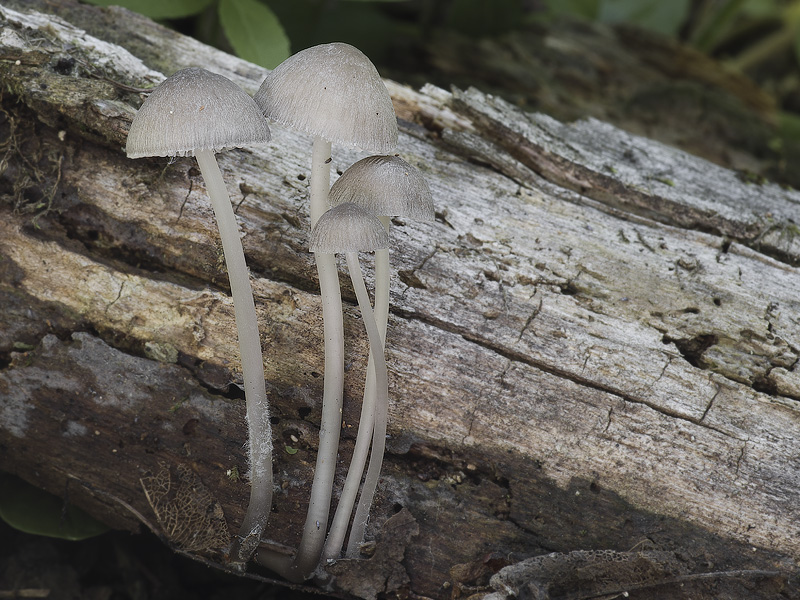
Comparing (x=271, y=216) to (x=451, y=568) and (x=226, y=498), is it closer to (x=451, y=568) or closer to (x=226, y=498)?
(x=226, y=498)

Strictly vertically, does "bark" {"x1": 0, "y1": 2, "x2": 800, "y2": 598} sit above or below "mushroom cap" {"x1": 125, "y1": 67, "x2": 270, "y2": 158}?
below

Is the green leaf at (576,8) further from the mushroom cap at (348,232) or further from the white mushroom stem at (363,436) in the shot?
the mushroom cap at (348,232)

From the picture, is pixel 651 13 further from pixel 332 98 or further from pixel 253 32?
pixel 332 98

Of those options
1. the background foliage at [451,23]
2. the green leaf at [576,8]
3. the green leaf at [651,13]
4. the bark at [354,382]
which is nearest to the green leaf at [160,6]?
the background foliage at [451,23]

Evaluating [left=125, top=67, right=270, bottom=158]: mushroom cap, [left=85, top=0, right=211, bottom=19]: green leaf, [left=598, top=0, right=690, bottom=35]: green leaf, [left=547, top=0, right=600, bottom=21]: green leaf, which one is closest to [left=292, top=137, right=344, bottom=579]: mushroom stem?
[left=125, top=67, right=270, bottom=158]: mushroom cap

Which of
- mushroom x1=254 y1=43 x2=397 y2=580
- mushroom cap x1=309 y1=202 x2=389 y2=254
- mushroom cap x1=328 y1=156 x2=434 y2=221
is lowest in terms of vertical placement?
mushroom cap x1=309 y1=202 x2=389 y2=254

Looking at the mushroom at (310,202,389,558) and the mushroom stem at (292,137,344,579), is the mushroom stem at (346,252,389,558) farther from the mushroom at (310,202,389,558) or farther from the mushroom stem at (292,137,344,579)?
the mushroom stem at (292,137,344,579)

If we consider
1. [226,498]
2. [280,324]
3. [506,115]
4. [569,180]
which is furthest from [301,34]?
[226,498]
